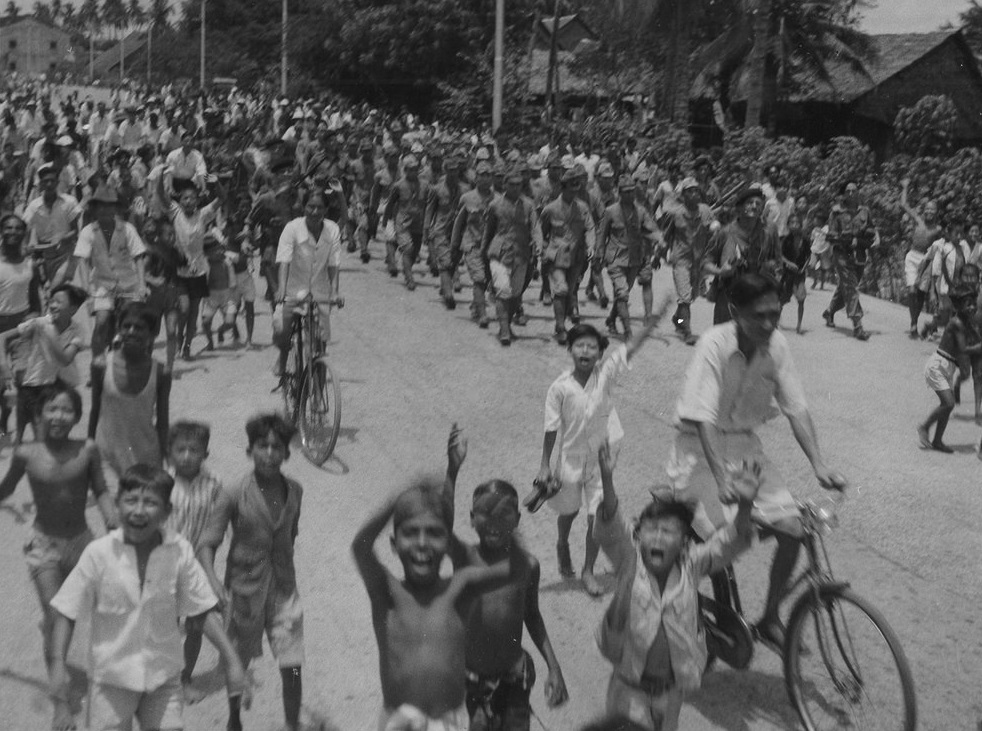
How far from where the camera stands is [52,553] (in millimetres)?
5836

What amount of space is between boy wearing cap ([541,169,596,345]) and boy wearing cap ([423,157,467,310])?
2029mm

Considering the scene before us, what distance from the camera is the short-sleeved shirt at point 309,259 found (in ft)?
33.6

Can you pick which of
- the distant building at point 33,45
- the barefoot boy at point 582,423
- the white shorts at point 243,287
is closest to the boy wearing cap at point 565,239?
the white shorts at point 243,287

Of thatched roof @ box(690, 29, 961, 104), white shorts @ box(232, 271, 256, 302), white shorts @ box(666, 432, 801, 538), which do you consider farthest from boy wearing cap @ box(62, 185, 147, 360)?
thatched roof @ box(690, 29, 961, 104)

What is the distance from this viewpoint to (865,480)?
1015cm

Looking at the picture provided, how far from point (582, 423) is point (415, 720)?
3.27 m

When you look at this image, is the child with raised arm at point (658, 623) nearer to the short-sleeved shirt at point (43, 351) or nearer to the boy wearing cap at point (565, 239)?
the short-sleeved shirt at point (43, 351)

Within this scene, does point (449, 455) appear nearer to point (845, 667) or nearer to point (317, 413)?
point (845, 667)

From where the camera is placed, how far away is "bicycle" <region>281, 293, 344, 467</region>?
960 centimetres

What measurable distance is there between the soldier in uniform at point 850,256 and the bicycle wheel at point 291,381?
7.32 m

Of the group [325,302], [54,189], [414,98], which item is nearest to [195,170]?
[54,189]

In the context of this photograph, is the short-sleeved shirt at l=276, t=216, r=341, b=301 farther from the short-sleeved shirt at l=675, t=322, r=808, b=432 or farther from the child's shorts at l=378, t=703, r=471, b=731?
the child's shorts at l=378, t=703, r=471, b=731

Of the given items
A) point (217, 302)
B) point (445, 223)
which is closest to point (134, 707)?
point (217, 302)

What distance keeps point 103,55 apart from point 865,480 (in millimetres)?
140219
